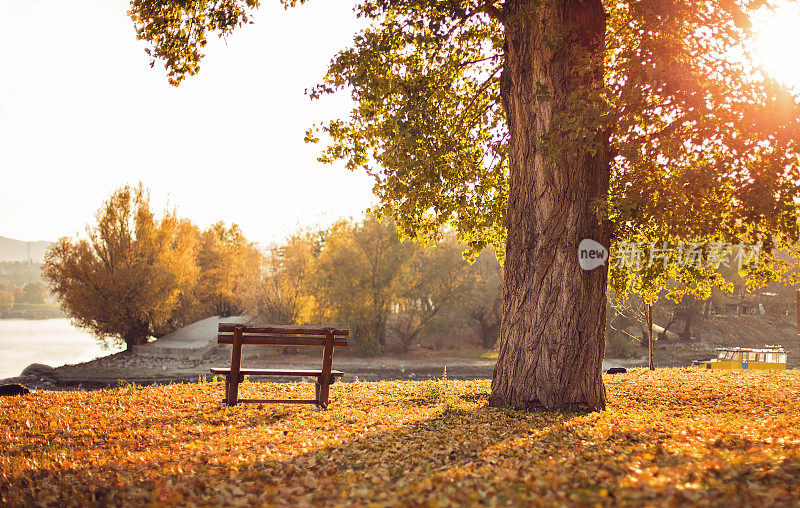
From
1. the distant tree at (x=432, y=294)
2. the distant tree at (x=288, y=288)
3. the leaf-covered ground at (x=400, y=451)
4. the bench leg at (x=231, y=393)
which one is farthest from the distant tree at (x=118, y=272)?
the bench leg at (x=231, y=393)

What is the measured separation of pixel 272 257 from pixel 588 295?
2482 cm

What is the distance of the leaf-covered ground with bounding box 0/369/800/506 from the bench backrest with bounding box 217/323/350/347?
3.33 feet

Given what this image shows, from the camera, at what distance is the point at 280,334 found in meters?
8.40

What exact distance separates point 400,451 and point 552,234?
12.4 ft

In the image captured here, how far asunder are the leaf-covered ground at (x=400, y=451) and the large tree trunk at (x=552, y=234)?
59 cm

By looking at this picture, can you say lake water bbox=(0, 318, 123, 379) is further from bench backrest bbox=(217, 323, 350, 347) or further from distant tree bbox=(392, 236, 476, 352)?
bench backrest bbox=(217, 323, 350, 347)

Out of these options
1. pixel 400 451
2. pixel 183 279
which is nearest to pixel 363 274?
pixel 183 279

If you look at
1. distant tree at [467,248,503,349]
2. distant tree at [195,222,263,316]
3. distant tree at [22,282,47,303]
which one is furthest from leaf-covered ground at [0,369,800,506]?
distant tree at [22,282,47,303]

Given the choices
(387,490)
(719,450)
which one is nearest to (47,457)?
(387,490)

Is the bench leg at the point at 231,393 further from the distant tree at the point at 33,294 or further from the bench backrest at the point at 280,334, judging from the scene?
the distant tree at the point at 33,294

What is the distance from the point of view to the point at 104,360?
95.5 feet

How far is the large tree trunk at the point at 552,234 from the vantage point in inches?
299

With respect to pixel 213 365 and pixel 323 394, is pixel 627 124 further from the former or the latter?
pixel 213 365

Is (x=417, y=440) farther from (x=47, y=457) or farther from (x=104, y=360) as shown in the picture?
(x=104, y=360)
